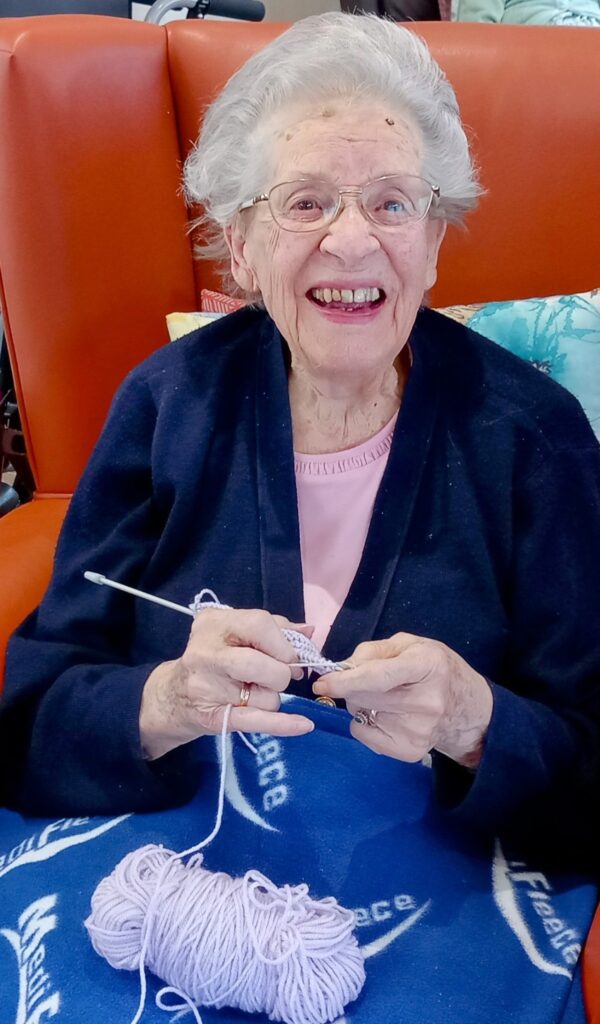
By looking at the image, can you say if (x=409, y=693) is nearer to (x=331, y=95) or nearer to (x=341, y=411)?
(x=341, y=411)

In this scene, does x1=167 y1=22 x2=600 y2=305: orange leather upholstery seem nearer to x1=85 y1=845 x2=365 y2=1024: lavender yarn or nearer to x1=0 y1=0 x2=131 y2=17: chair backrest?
x1=0 y1=0 x2=131 y2=17: chair backrest

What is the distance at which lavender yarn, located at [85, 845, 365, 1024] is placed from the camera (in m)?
0.74

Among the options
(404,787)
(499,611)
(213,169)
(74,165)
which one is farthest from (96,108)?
(404,787)

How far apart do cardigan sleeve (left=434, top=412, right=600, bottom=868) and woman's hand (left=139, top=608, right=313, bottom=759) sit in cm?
21

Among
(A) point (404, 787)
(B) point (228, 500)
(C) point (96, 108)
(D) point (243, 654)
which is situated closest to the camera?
(D) point (243, 654)

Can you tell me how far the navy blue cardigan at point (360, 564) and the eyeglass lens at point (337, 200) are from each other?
0.16 metres

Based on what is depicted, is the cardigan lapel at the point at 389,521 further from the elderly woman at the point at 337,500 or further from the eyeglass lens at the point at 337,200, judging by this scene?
the eyeglass lens at the point at 337,200

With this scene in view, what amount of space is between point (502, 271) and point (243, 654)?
824 millimetres

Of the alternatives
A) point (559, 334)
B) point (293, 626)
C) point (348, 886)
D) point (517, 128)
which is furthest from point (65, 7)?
→ point (348, 886)

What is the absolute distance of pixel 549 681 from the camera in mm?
963

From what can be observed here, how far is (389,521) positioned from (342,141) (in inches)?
15.4

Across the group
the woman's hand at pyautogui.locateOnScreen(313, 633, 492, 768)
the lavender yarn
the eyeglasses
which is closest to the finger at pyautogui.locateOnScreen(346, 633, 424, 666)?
the woman's hand at pyautogui.locateOnScreen(313, 633, 492, 768)

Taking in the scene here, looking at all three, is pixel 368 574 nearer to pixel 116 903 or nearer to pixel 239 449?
pixel 239 449

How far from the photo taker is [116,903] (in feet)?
2.61
